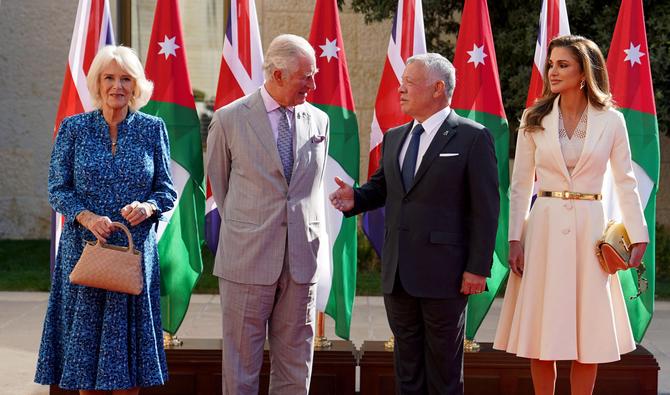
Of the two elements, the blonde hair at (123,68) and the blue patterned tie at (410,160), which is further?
the blonde hair at (123,68)

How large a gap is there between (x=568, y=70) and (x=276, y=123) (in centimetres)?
149

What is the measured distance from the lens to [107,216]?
15.1 ft

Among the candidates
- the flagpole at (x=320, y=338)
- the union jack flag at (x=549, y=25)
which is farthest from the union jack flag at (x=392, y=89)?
the union jack flag at (x=549, y=25)

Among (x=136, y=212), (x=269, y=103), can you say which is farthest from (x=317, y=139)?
(x=136, y=212)

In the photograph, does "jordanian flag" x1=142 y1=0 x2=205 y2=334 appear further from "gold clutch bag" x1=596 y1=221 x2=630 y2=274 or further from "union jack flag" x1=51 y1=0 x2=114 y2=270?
"gold clutch bag" x1=596 y1=221 x2=630 y2=274

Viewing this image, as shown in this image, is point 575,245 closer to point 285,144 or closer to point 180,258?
point 285,144

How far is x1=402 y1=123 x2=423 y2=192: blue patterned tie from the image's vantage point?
4516 mm

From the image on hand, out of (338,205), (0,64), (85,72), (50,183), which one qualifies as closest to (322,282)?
(338,205)

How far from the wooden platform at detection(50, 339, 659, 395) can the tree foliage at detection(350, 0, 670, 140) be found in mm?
4866

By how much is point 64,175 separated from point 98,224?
35 cm

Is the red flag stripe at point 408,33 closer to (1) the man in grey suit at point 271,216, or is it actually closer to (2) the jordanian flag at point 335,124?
(2) the jordanian flag at point 335,124

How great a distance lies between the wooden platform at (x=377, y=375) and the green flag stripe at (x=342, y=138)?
1.20m

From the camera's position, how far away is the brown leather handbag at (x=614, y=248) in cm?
475

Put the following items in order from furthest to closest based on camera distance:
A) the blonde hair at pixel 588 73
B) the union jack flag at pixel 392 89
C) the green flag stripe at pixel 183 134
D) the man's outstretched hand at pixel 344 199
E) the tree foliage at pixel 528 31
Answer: the tree foliage at pixel 528 31 < the union jack flag at pixel 392 89 < the green flag stripe at pixel 183 134 < the blonde hair at pixel 588 73 < the man's outstretched hand at pixel 344 199
